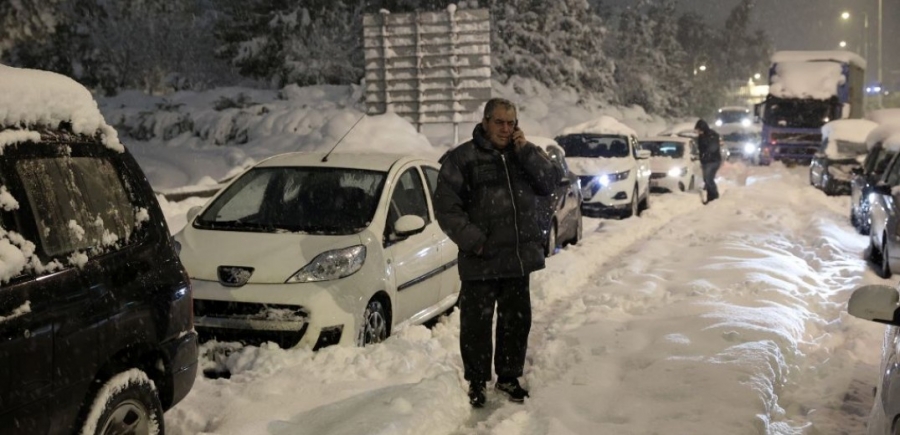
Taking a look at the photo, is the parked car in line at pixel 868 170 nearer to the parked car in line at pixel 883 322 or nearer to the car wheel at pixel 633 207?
the car wheel at pixel 633 207

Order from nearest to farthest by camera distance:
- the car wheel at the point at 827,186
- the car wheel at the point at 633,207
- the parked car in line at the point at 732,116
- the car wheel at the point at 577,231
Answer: the car wheel at the point at 577,231 → the car wheel at the point at 633,207 → the car wheel at the point at 827,186 → the parked car in line at the point at 732,116

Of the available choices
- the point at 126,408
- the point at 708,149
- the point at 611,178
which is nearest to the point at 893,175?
the point at 611,178

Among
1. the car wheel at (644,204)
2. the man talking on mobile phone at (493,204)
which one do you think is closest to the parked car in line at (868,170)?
the car wheel at (644,204)

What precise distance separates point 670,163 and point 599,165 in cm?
501

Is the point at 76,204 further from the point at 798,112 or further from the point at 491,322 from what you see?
the point at 798,112

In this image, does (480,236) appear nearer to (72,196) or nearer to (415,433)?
(415,433)

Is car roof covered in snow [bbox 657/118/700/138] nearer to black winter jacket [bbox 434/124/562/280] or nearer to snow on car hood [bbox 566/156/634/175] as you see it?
snow on car hood [bbox 566/156/634/175]

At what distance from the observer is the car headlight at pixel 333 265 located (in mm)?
6004

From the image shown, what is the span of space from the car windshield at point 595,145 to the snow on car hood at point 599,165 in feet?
1.42

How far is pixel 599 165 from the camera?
16.3 meters

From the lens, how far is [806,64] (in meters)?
30.1

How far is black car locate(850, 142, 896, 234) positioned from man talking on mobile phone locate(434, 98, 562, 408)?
32.8 feet

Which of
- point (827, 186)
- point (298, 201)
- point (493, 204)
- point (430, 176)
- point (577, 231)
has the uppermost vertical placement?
point (493, 204)

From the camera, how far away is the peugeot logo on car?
591 centimetres
